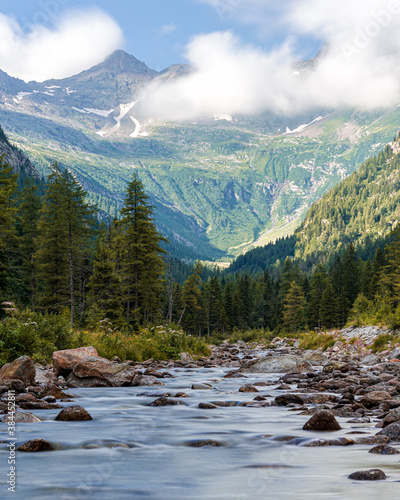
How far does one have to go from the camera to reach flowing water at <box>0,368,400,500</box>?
4.86 meters

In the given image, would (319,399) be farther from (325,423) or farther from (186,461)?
(186,461)

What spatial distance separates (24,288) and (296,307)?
5226 centimetres

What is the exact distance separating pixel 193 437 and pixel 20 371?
6.76 metres

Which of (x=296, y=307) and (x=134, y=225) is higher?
(x=134, y=225)

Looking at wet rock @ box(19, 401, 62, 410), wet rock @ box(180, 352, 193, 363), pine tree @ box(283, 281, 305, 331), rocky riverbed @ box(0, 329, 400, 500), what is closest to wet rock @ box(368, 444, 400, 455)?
rocky riverbed @ box(0, 329, 400, 500)

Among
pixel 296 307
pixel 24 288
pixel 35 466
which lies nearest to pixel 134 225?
pixel 24 288

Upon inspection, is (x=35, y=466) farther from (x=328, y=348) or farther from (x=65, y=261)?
A: (x=65, y=261)

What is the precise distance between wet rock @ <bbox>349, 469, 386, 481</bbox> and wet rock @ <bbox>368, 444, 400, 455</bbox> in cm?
122

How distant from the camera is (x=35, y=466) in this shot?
599 centimetres

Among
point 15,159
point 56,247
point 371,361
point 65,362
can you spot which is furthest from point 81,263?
point 15,159

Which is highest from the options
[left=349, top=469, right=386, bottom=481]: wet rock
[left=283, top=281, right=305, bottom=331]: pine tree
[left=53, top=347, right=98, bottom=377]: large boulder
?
[left=283, top=281, right=305, bottom=331]: pine tree

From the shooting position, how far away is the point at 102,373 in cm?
1546

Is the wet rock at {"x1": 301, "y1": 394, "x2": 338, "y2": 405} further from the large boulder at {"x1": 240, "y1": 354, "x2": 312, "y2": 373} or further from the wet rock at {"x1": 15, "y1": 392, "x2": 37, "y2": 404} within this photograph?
the large boulder at {"x1": 240, "y1": 354, "x2": 312, "y2": 373}

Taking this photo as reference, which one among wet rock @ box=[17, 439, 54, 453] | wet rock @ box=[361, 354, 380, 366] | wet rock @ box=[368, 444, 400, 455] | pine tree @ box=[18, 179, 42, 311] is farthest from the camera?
pine tree @ box=[18, 179, 42, 311]
